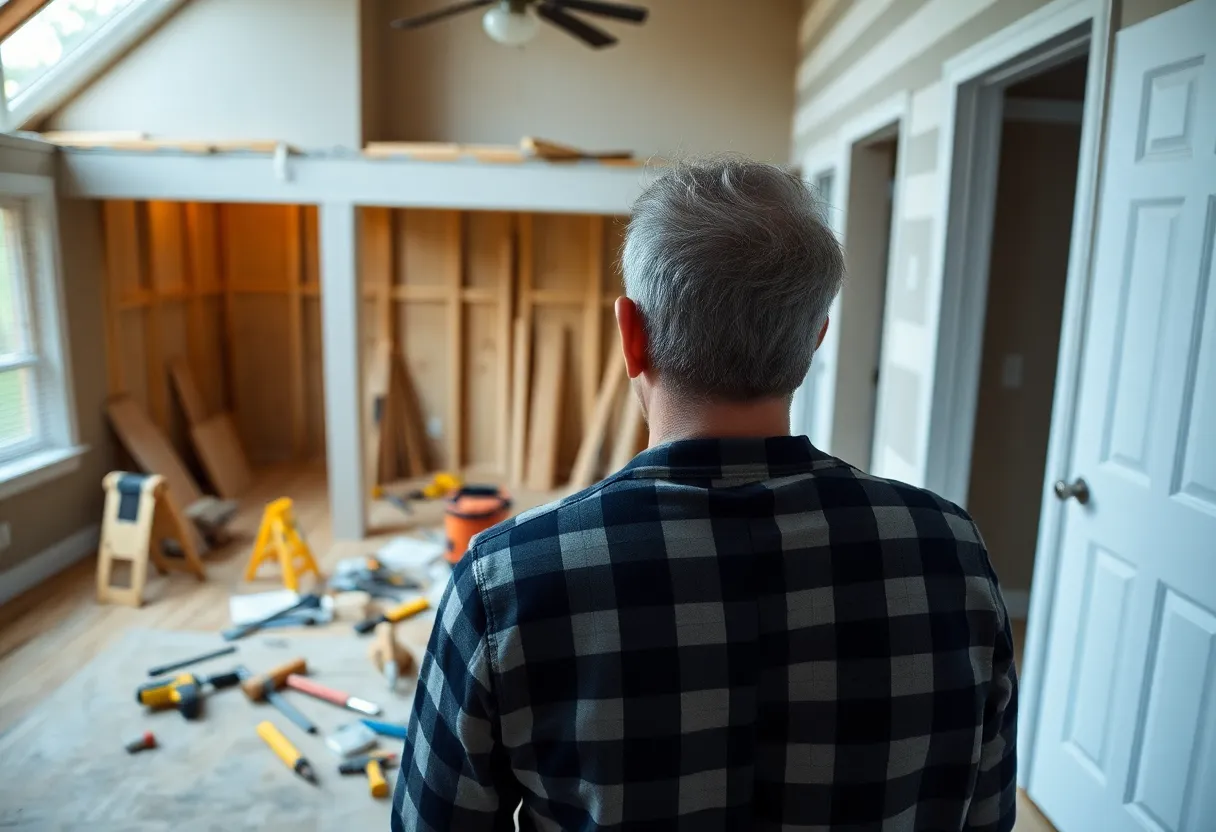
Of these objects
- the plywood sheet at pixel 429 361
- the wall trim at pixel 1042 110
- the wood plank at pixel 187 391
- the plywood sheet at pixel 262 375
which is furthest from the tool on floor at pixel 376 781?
the plywood sheet at pixel 262 375

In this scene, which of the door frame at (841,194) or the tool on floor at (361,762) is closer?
the tool on floor at (361,762)

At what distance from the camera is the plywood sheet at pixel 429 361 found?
6.27 meters

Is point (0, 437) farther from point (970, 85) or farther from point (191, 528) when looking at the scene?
point (970, 85)

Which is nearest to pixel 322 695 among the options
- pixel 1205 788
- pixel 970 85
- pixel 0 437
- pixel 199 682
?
pixel 199 682

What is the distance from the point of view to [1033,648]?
2.36 metres

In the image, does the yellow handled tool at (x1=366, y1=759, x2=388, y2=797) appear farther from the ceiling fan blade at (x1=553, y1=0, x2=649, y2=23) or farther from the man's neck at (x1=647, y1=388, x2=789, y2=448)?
the ceiling fan blade at (x1=553, y1=0, x2=649, y2=23)

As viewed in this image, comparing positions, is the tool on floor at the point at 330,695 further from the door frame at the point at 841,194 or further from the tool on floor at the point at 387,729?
the door frame at the point at 841,194

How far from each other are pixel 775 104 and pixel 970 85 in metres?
2.87

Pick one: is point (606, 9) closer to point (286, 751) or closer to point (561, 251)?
point (561, 251)

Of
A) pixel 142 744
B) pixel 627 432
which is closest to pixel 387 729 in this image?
pixel 142 744

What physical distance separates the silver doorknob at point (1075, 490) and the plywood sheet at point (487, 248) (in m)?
4.45

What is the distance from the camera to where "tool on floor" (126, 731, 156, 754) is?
2807 mm

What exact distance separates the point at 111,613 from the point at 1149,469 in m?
4.06

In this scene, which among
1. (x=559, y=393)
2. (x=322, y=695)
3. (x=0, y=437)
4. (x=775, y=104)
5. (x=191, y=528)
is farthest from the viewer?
(x=559, y=393)
